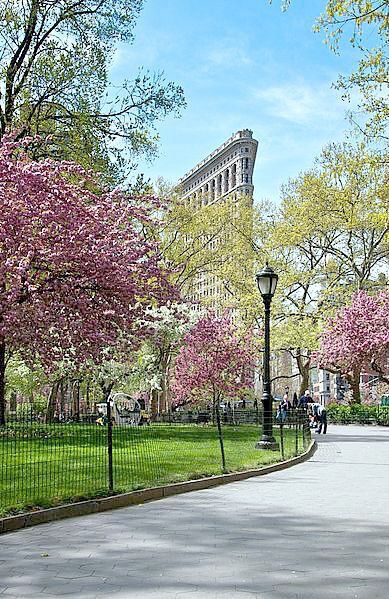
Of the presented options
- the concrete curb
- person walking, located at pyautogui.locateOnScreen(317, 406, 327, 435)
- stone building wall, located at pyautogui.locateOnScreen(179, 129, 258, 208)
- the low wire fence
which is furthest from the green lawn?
stone building wall, located at pyautogui.locateOnScreen(179, 129, 258, 208)

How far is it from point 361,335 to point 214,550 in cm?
3363

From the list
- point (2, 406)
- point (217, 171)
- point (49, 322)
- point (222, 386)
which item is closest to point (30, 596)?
point (49, 322)

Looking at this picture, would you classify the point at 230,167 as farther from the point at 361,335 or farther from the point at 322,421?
the point at 322,421

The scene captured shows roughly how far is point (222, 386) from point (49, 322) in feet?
56.9

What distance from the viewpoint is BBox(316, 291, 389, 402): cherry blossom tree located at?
1542 inches

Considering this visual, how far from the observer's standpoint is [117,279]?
711 inches

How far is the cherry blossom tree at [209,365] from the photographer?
34.2 meters

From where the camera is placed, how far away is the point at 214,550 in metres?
7.21

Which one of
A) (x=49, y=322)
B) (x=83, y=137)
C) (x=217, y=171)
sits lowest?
(x=49, y=322)

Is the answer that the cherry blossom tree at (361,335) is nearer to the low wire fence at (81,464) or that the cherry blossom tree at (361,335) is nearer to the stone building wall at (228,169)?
the low wire fence at (81,464)

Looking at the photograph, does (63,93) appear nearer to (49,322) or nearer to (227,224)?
(49,322)

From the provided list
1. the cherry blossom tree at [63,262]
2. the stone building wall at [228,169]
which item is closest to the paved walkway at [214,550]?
the cherry blossom tree at [63,262]

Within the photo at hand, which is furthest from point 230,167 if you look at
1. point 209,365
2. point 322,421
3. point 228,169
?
point 322,421

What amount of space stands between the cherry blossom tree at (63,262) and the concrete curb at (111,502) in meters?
6.22
